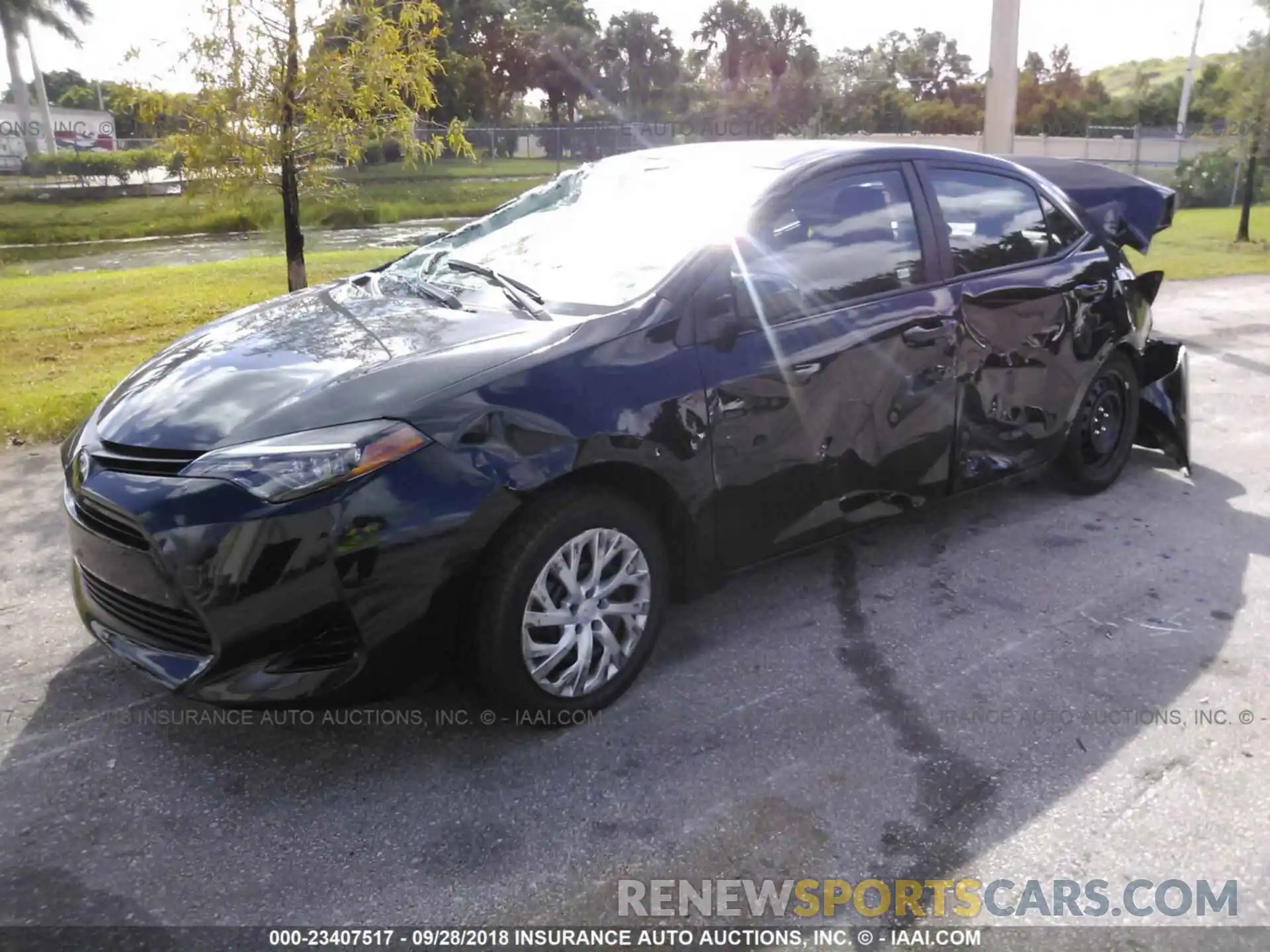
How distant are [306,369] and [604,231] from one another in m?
1.27

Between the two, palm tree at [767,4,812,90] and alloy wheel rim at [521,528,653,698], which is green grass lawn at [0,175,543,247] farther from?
palm tree at [767,4,812,90]

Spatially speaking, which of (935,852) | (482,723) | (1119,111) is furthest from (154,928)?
(1119,111)

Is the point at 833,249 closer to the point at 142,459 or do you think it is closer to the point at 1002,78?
the point at 142,459

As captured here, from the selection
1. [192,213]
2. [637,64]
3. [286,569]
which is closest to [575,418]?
[286,569]

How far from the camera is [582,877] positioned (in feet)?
8.38

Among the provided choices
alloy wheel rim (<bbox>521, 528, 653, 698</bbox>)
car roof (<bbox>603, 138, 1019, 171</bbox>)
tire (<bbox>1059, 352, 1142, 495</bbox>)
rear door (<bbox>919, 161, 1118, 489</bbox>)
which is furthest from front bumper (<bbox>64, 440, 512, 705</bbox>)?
tire (<bbox>1059, 352, 1142, 495</bbox>)

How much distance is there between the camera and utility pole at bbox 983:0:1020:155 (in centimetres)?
1430

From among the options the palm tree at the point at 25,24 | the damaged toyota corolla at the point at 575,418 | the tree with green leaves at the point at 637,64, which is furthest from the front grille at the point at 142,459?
the tree with green leaves at the point at 637,64

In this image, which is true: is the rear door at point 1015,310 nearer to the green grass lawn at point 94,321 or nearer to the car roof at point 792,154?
the car roof at point 792,154

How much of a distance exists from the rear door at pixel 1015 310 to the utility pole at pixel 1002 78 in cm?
1051

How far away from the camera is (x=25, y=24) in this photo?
2068 inches

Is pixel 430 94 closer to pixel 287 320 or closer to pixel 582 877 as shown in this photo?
pixel 287 320

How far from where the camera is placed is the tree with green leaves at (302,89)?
22.4 feet

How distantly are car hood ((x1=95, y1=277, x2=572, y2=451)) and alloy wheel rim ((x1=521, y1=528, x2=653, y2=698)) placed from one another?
63 cm
